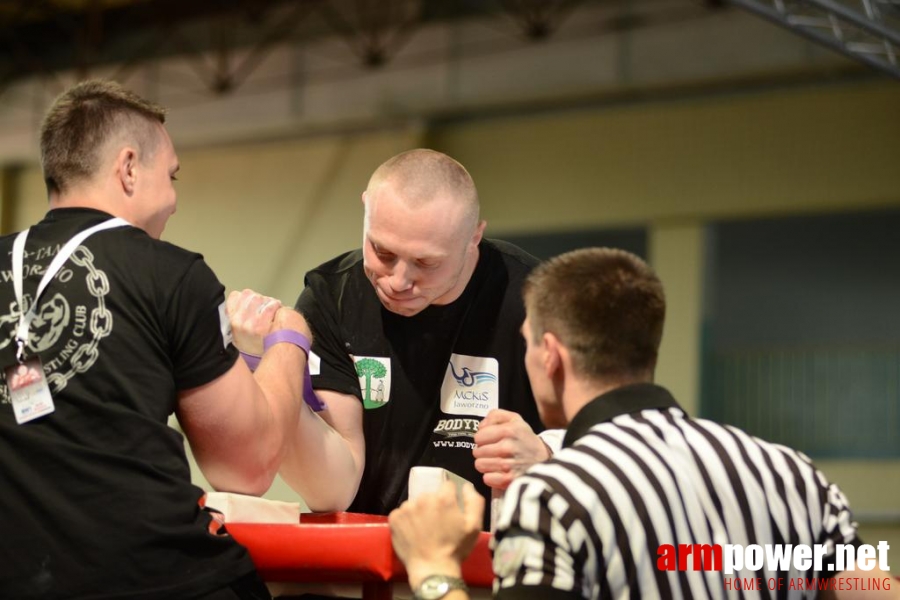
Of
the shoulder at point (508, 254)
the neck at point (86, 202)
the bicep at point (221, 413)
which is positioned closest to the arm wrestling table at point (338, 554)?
the bicep at point (221, 413)

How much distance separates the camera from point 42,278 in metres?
1.89

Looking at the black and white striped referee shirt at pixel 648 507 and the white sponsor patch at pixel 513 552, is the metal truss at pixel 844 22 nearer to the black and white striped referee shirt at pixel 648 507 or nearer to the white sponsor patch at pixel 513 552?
the black and white striped referee shirt at pixel 648 507

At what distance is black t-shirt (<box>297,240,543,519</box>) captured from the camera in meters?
2.85

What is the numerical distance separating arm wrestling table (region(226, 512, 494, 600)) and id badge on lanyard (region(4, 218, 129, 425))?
39 centimetres

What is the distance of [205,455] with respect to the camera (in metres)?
1.99

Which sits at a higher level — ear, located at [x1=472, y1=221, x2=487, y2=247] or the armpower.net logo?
ear, located at [x1=472, y1=221, x2=487, y2=247]

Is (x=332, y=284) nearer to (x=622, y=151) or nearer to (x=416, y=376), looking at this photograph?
(x=416, y=376)

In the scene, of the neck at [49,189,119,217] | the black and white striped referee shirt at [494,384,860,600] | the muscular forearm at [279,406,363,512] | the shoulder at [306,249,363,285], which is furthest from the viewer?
the shoulder at [306,249,363,285]

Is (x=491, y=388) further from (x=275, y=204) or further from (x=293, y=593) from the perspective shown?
(x=275, y=204)

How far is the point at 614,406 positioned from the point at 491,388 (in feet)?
3.84

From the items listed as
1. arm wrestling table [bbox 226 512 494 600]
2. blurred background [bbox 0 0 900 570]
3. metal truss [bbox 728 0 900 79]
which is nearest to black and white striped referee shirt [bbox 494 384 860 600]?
arm wrestling table [bbox 226 512 494 600]

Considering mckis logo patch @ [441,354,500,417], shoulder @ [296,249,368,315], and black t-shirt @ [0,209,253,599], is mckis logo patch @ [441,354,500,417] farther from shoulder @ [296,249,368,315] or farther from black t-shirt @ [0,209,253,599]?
black t-shirt @ [0,209,253,599]

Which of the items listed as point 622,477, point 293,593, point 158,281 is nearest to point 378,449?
point 293,593

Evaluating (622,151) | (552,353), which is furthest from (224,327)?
(622,151)
